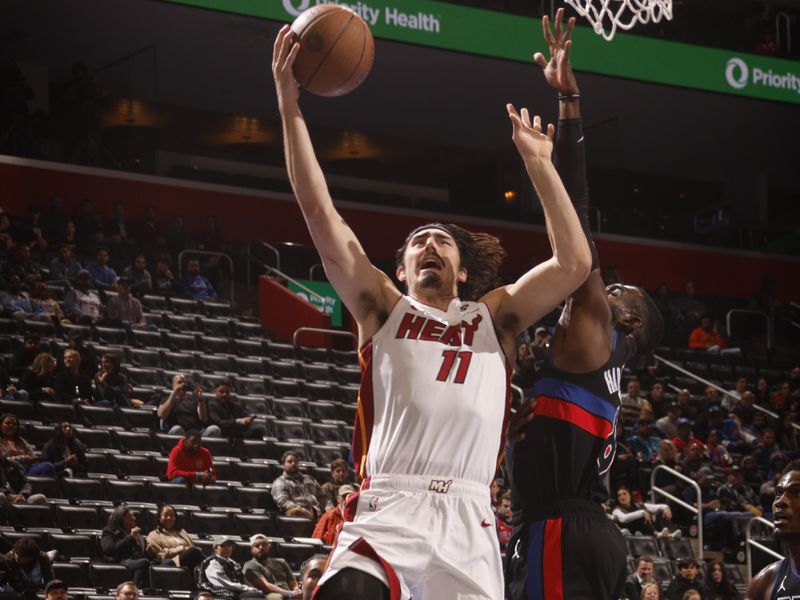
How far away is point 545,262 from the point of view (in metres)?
4.08

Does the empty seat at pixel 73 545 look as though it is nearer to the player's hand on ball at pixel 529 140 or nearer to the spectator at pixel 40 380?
the spectator at pixel 40 380

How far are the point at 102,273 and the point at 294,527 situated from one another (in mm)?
5789

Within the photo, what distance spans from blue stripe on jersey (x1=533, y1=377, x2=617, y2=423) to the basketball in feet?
4.20

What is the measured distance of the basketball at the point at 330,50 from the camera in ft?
14.4

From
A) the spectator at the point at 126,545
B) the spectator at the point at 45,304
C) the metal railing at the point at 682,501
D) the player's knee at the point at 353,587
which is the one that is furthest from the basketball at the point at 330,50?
the spectator at the point at 45,304

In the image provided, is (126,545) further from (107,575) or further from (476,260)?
(476,260)

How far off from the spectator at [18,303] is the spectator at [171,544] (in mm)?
4324

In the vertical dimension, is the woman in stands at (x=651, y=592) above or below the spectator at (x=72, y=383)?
below

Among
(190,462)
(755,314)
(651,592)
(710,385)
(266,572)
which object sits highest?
(755,314)

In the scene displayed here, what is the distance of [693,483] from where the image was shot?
1420 centimetres

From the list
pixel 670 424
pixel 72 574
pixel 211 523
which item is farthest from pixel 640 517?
pixel 72 574

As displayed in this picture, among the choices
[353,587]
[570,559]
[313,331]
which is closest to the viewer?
[353,587]

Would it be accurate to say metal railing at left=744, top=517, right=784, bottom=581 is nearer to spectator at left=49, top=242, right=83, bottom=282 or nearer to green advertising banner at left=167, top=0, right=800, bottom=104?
green advertising banner at left=167, top=0, right=800, bottom=104

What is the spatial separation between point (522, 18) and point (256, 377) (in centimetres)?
723
